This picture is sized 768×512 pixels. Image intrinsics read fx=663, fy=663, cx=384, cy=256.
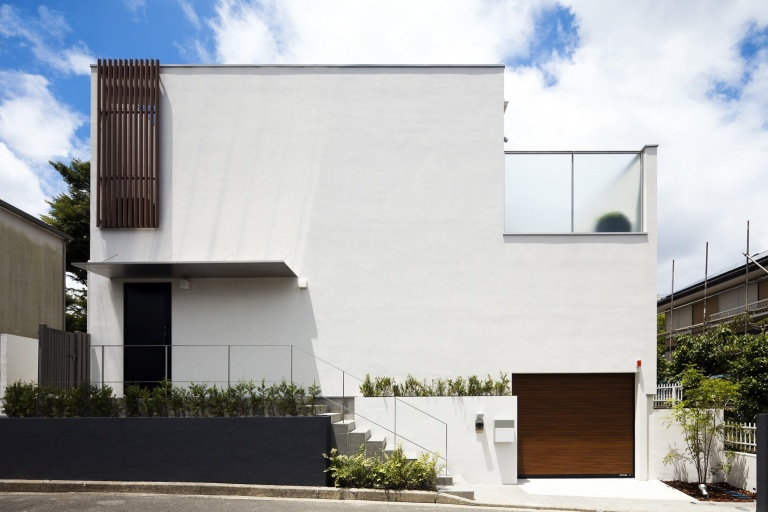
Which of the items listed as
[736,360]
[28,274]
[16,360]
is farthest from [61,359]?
[736,360]

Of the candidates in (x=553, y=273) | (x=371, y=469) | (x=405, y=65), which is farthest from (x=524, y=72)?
(x=371, y=469)

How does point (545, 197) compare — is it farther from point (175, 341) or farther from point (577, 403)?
point (175, 341)

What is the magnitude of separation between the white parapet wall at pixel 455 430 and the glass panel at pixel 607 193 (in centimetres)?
426

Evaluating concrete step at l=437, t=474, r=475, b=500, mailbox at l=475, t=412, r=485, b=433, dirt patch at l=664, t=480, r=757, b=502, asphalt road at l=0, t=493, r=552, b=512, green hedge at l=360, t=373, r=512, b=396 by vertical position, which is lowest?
dirt patch at l=664, t=480, r=757, b=502

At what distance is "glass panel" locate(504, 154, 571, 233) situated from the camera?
1369cm

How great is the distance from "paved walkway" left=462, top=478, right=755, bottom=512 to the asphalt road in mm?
1002

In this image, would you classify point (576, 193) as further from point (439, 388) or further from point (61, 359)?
point (61, 359)

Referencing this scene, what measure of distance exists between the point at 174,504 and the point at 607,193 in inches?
394

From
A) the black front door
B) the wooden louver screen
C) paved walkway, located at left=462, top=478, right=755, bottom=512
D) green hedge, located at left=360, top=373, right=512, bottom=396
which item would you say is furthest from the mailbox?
the wooden louver screen

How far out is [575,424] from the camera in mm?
13547

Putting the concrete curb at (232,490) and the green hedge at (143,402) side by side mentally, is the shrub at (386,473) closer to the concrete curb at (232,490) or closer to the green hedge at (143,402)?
the concrete curb at (232,490)

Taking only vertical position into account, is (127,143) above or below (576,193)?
above

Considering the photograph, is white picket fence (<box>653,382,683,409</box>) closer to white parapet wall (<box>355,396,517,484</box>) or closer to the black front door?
white parapet wall (<box>355,396,517,484</box>)

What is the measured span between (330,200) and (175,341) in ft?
14.0
